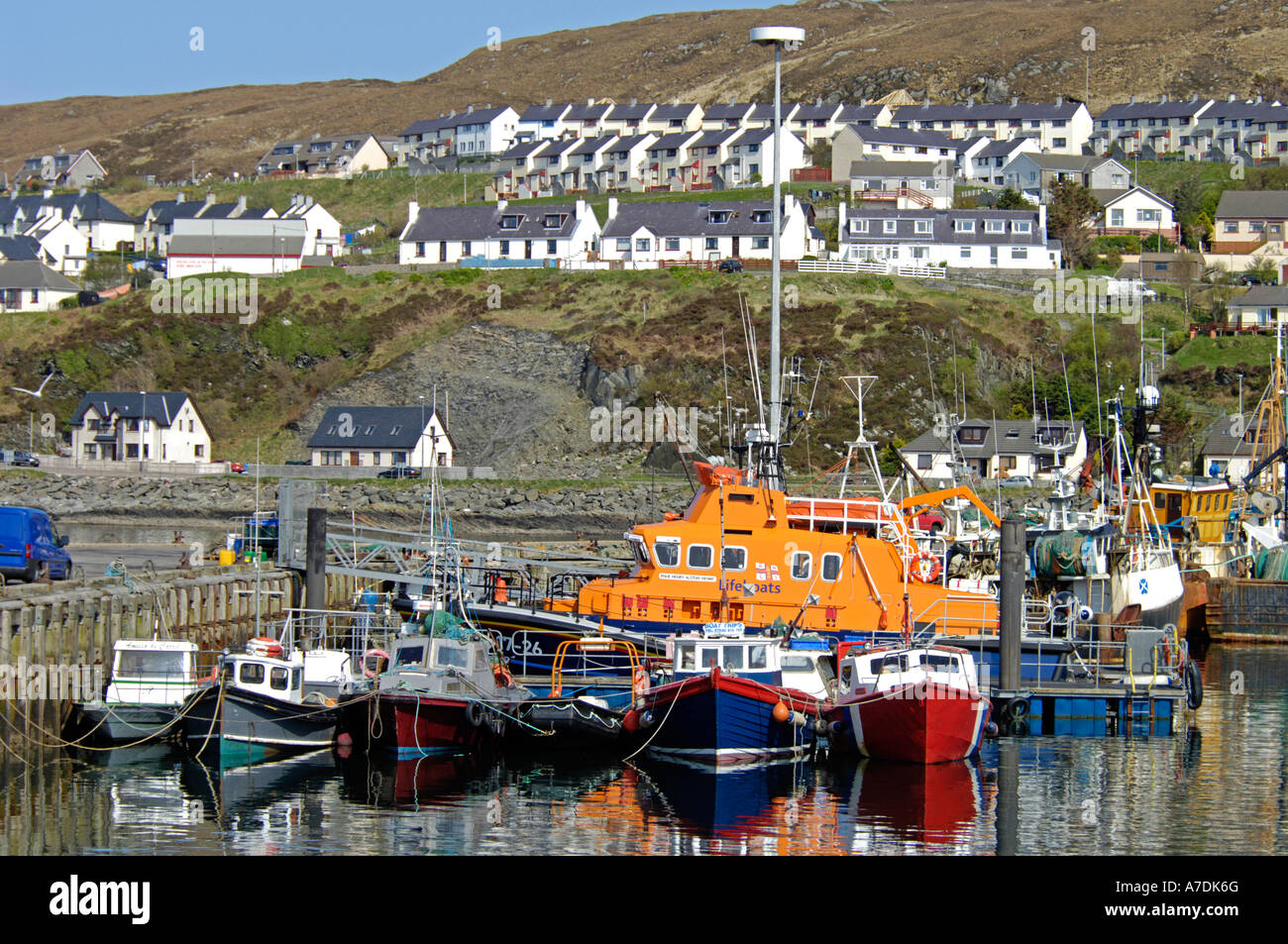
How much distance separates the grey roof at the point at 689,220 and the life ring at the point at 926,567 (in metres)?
66.8

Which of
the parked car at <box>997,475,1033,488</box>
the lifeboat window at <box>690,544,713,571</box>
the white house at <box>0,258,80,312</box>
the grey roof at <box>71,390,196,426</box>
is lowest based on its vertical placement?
the lifeboat window at <box>690,544,713,571</box>

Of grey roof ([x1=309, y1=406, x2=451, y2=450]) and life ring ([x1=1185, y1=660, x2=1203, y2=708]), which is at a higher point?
grey roof ([x1=309, y1=406, x2=451, y2=450])

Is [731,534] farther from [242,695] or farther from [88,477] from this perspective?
[88,477]

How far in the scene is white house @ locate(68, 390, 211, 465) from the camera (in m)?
85.2

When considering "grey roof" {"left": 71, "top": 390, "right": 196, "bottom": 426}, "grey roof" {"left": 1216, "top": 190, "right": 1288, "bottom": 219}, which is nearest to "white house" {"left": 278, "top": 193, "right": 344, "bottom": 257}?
"grey roof" {"left": 71, "top": 390, "right": 196, "bottom": 426}

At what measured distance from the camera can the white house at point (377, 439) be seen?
8194cm

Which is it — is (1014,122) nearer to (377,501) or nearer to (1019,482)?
(1019,482)

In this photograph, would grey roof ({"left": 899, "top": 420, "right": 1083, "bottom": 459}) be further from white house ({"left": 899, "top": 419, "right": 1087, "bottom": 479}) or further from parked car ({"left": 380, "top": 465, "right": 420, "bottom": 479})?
parked car ({"left": 380, "top": 465, "right": 420, "bottom": 479})

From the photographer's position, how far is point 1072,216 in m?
105

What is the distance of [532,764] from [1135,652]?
1219 cm

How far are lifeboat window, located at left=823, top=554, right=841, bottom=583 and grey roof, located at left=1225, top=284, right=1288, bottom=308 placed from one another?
67.6m

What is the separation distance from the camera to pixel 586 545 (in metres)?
55.6

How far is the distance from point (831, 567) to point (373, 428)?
180 ft

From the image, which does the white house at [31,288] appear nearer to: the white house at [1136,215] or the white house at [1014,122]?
the white house at [1014,122]
